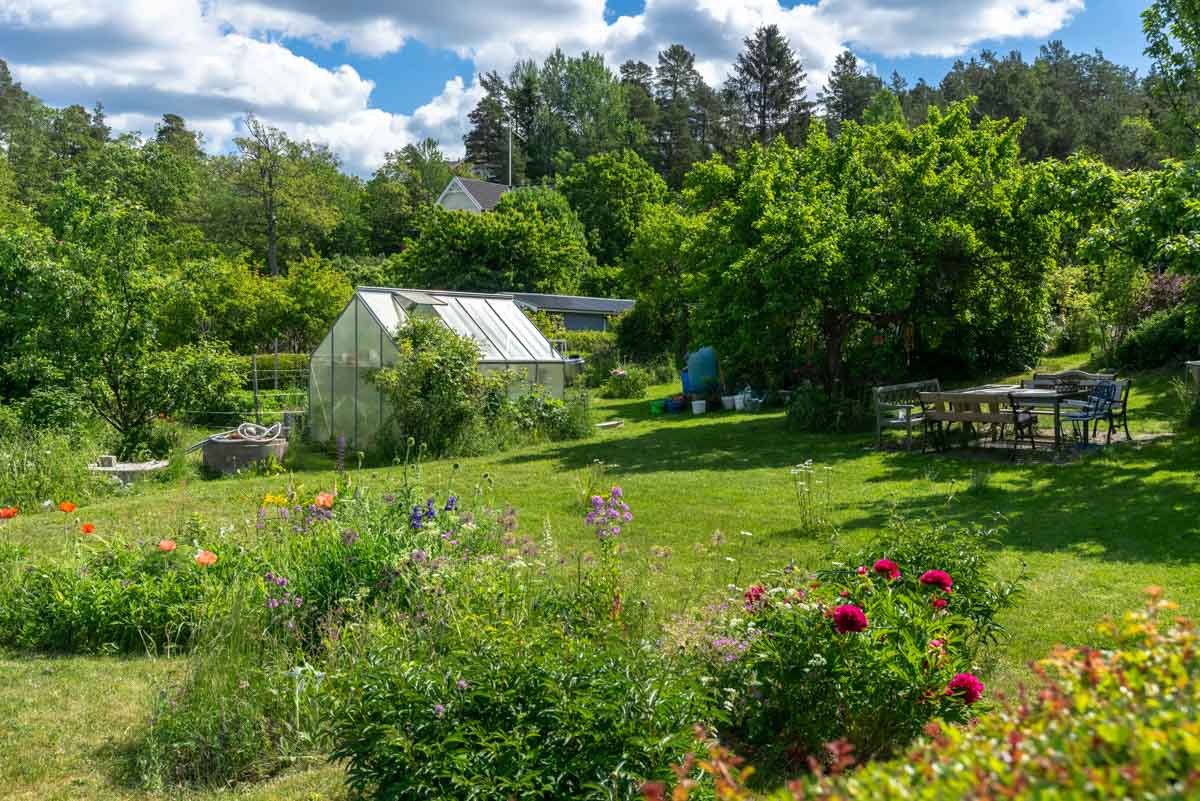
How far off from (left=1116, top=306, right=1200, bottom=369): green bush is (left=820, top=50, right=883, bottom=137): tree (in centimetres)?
4426

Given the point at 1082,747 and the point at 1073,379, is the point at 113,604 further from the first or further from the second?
the point at 1073,379

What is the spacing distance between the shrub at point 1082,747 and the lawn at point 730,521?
10.1 feet

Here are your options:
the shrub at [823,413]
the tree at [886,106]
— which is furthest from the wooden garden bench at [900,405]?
the tree at [886,106]

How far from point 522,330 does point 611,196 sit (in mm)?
35147

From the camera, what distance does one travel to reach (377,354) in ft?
58.0

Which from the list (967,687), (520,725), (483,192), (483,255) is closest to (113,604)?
(520,725)

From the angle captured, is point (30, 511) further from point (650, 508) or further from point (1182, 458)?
point (1182, 458)

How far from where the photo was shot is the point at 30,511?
11.4 meters

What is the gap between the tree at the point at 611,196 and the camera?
53562 millimetres

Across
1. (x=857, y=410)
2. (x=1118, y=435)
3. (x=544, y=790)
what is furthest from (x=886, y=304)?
(x=544, y=790)

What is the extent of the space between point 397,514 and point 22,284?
42.3 feet

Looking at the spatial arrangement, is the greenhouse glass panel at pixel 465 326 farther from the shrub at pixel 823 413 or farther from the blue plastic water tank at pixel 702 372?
the blue plastic water tank at pixel 702 372

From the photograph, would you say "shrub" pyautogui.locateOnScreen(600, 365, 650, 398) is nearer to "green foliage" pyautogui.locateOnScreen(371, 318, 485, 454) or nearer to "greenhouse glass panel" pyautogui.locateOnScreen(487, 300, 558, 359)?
"greenhouse glass panel" pyautogui.locateOnScreen(487, 300, 558, 359)

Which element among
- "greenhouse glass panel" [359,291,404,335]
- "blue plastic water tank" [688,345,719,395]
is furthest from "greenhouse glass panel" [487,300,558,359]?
"blue plastic water tank" [688,345,719,395]
